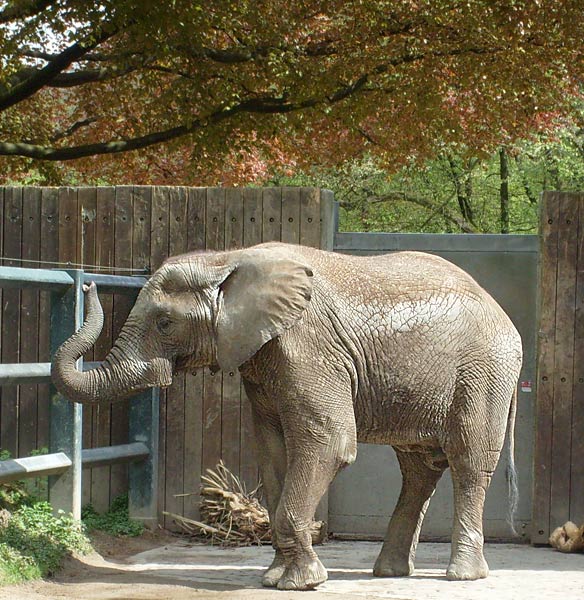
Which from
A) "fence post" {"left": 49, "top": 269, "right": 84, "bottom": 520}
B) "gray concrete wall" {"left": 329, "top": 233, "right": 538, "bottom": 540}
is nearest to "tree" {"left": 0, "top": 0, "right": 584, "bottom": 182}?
"gray concrete wall" {"left": 329, "top": 233, "right": 538, "bottom": 540}

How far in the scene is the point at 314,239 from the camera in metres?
9.59

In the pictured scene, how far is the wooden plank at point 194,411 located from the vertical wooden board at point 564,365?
2.85 meters

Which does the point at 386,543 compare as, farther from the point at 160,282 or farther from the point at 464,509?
the point at 160,282

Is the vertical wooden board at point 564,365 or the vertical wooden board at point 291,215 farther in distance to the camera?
the vertical wooden board at point 291,215

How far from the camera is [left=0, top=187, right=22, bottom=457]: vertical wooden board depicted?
9.63 metres

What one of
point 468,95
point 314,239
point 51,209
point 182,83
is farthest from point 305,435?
point 468,95

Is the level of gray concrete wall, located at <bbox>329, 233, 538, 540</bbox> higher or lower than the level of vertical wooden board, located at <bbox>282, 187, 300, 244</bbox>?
lower

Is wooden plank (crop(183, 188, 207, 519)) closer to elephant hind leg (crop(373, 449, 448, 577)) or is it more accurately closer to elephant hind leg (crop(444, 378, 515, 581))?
elephant hind leg (crop(373, 449, 448, 577))

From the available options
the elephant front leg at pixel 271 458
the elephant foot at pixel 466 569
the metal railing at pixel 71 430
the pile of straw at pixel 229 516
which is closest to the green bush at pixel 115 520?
the metal railing at pixel 71 430

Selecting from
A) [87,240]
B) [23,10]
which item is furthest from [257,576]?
[23,10]

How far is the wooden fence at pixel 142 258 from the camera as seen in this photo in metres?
9.62

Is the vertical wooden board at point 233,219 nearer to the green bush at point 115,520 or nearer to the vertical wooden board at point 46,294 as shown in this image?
the vertical wooden board at point 46,294

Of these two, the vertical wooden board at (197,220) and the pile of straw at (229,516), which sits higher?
the vertical wooden board at (197,220)

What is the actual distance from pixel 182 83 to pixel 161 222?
6.13 meters
